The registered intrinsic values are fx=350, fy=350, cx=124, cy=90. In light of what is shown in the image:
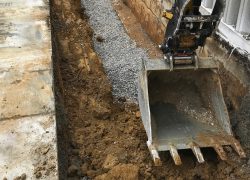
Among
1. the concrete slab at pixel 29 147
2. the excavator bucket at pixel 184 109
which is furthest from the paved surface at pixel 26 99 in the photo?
the excavator bucket at pixel 184 109

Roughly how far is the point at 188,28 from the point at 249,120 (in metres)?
1.28

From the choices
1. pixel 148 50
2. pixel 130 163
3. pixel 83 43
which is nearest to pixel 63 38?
pixel 83 43

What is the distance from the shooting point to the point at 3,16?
648cm

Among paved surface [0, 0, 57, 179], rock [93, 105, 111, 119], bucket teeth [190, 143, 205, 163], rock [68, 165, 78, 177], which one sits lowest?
rock [93, 105, 111, 119]

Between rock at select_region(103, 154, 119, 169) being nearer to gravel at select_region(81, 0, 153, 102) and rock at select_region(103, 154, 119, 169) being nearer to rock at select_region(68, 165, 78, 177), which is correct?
rock at select_region(68, 165, 78, 177)

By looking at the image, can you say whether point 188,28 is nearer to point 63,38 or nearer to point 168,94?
point 168,94

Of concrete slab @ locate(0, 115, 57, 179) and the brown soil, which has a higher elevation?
concrete slab @ locate(0, 115, 57, 179)

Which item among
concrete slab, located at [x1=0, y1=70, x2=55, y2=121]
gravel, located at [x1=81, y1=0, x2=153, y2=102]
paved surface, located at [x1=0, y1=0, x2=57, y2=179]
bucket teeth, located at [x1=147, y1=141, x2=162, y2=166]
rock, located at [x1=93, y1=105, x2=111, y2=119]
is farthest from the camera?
gravel, located at [x1=81, y1=0, x2=153, y2=102]

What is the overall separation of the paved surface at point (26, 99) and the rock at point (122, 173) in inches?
23.3

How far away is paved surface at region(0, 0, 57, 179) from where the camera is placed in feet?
10.7

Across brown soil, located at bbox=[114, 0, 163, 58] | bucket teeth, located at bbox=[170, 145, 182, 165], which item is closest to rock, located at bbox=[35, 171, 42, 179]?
bucket teeth, located at bbox=[170, 145, 182, 165]

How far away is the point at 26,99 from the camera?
A: 4.09 meters

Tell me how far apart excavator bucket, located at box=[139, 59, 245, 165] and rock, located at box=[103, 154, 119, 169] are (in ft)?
1.37

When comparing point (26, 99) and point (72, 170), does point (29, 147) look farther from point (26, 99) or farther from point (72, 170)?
point (26, 99)
